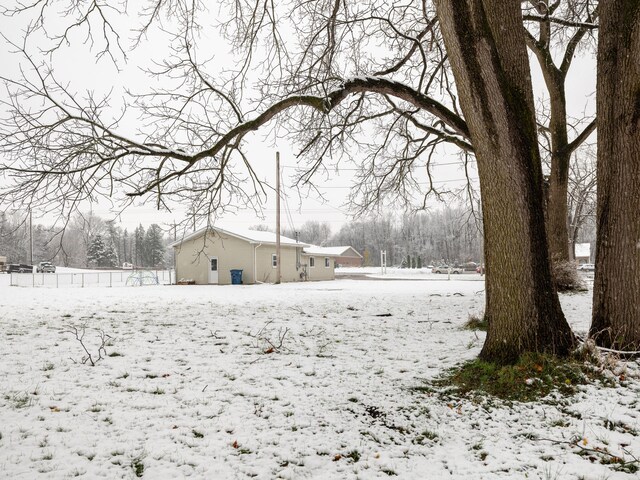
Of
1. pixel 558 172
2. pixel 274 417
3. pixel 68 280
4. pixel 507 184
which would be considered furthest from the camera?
pixel 68 280

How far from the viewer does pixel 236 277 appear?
24.2m

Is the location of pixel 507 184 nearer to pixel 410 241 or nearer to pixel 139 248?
pixel 410 241

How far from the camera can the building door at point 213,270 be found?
25375 millimetres

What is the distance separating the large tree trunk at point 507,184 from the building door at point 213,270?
22.9m

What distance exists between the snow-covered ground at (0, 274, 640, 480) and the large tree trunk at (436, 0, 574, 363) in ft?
2.39

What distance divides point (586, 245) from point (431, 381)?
74.0m

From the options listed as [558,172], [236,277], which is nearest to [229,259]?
[236,277]

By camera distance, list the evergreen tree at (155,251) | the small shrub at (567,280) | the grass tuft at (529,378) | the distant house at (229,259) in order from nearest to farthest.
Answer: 1. the grass tuft at (529,378)
2. the small shrub at (567,280)
3. the distant house at (229,259)
4. the evergreen tree at (155,251)

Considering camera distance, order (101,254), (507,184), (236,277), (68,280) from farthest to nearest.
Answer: (101,254) < (68,280) < (236,277) < (507,184)

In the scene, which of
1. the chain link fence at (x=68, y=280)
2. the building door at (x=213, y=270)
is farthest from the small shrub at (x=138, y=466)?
A: the chain link fence at (x=68, y=280)

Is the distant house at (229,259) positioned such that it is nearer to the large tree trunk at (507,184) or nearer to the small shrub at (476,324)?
the small shrub at (476,324)

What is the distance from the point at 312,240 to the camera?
9831 cm

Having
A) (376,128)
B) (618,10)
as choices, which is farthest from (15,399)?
(376,128)

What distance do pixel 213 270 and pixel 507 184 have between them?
23452 mm
